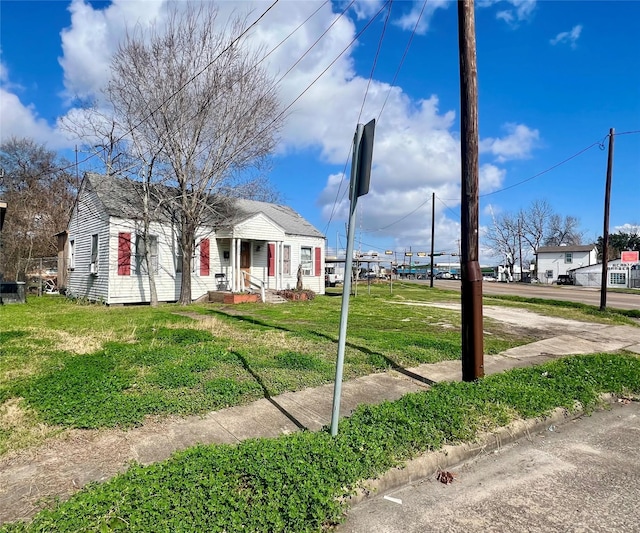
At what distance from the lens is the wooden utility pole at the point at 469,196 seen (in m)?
4.82

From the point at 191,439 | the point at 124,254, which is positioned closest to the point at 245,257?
the point at 124,254

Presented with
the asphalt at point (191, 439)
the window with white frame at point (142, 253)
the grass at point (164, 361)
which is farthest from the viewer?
the window with white frame at point (142, 253)

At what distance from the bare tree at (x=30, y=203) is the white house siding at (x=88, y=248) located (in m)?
7.06

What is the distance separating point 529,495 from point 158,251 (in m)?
15.1

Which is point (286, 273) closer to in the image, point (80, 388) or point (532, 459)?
point (80, 388)

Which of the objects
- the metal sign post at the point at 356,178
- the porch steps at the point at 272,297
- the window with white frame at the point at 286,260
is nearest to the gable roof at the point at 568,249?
the window with white frame at the point at 286,260

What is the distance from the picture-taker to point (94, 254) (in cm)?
1553

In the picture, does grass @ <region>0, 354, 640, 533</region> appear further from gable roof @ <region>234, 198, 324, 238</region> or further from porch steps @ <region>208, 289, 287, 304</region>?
gable roof @ <region>234, 198, 324, 238</region>

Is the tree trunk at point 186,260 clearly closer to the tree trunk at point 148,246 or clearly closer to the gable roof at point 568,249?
the tree trunk at point 148,246

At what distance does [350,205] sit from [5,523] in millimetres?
2915

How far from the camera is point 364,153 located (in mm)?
3086

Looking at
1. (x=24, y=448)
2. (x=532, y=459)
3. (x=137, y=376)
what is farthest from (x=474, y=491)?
(x=137, y=376)

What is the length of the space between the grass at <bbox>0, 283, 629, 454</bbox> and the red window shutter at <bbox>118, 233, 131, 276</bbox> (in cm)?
416

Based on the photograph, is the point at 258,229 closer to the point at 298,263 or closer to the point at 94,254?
the point at 298,263
